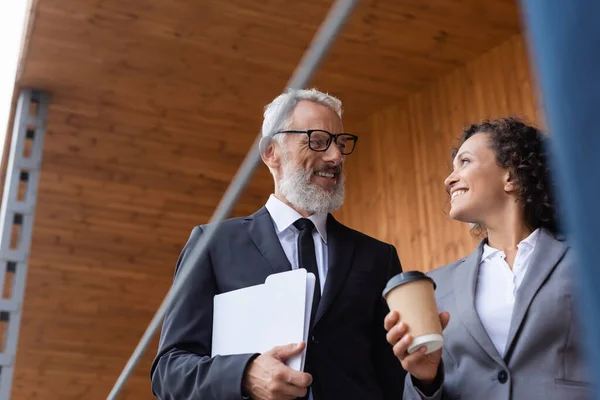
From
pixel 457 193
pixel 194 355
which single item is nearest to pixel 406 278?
pixel 194 355

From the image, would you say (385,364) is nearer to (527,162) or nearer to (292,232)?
(292,232)

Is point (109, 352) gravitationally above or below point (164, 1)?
below

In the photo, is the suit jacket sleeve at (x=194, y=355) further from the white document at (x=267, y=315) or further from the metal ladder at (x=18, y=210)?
the metal ladder at (x=18, y=210)

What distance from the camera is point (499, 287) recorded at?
66.8 inches

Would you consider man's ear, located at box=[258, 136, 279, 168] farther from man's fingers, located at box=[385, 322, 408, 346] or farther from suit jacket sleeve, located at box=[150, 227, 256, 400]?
man's fingers, located at box=[385, 322, 408, 346]

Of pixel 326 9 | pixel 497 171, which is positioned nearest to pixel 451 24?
pixel 326 9

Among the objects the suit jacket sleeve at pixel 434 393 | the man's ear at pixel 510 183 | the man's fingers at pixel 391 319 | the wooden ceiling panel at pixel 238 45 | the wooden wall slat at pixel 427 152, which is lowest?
the suit jacket sleeve at pixel 434 393

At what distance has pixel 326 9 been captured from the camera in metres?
4.60

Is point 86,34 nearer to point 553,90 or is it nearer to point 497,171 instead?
point 497,171

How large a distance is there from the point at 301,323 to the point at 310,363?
0.36 feet

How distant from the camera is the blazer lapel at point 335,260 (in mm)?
1610

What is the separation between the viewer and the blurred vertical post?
52cm

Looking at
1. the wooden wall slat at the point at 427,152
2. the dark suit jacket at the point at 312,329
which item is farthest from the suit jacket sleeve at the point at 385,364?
the wooden wall slat at the point at 427,152

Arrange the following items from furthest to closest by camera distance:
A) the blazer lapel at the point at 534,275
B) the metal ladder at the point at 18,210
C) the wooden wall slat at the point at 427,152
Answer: the wooden wall slat at the point at 427,152 < the metal ladder at the point at 18,210 < the blazer lapel at the point at 534,275
